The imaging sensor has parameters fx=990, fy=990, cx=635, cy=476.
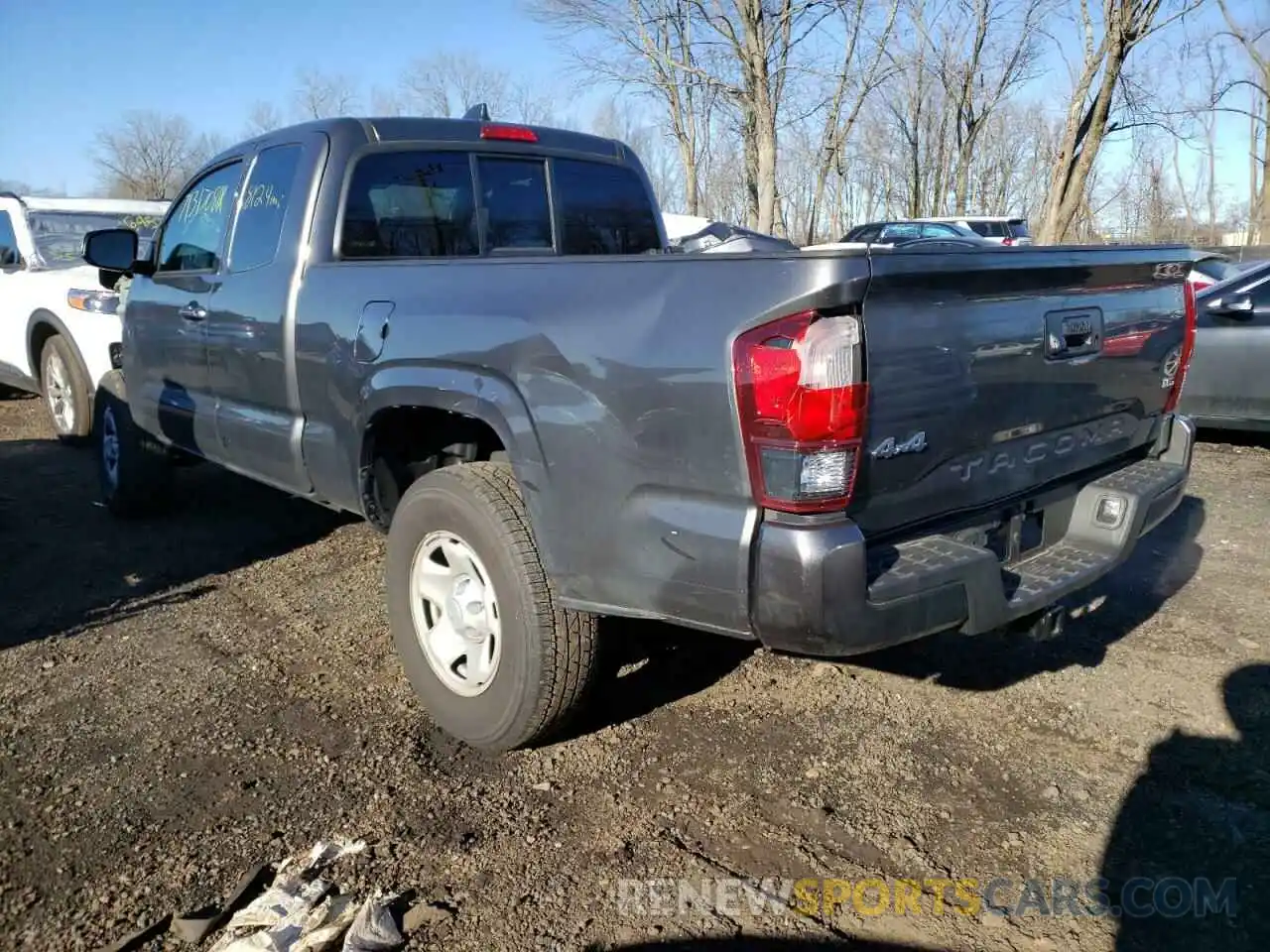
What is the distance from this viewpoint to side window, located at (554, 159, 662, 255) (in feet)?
14.5

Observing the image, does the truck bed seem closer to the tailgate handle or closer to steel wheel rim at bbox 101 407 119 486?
the tailgate handle

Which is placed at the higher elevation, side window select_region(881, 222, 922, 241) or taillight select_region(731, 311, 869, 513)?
side window select_region(881, 222, 922, 241)

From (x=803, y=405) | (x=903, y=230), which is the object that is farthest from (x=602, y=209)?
(x=903, y=230)

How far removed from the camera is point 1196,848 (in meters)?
2.61

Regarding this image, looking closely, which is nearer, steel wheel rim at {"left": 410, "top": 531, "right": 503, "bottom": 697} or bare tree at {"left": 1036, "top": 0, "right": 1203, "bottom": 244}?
steel wheel rim at {"left": 410, "top": 531, "right": 503, "bottom": 697}

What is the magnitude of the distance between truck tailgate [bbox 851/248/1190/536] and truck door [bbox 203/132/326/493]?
2326 millimetres

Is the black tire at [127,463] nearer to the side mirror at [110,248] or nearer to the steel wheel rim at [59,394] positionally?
the side mirror at [110,248]

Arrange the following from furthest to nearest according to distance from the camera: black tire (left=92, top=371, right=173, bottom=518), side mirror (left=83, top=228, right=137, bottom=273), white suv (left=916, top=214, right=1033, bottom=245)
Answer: white suv (left=916, top=214, right=1033, bottom=245)
black tire (left=92, top=371, right=173, bottom=518)
side mirror (left=83, top=228, right=137, bottom=273)

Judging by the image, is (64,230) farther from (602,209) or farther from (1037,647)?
(1037,647)

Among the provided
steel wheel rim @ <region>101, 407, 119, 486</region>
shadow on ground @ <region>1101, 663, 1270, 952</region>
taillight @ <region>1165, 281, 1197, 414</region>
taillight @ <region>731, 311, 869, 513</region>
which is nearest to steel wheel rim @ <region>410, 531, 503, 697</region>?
taillight @ <region>731, 311, 869, 513</region>

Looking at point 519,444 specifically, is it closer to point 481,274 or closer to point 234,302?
point 481,274

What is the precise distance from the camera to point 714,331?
7.54 ft

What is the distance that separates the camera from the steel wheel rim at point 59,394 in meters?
7.30

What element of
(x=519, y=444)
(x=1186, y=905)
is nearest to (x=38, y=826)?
(x=519, y=444)
